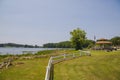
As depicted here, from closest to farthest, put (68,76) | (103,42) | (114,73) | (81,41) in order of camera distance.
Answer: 1. (68,76)
2. (114,73)
3. (103,42)
4. (81,41)

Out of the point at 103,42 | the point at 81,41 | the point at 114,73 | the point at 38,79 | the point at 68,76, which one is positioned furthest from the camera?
the point at 81,41

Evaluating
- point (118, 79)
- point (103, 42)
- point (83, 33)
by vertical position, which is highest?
point (83, 33)

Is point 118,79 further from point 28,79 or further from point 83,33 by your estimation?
point 83,33

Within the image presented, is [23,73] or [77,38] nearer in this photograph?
[23,73]

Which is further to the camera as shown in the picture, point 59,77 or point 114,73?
point 114,73

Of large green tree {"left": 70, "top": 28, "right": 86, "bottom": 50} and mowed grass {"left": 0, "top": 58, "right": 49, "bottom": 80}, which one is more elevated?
large green tree {"left": 70, "top": 28, "right": 86, "bottom": 50}

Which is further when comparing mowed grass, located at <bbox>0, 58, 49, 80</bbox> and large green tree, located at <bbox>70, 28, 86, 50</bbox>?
large green tree, located at <bbox>70, 28, 86, 50</bbox>

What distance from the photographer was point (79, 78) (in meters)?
13.4

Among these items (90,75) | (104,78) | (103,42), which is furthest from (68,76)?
(103,42)

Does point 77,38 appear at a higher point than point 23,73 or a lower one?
higher

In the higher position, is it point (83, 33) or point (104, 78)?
point (83, 33)

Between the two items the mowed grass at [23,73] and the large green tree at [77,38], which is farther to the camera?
the large green tree at [77,38]

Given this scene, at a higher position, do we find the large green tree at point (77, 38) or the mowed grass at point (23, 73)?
the large green tree at point (77, 38)

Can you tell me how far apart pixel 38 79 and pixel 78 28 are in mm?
52017
